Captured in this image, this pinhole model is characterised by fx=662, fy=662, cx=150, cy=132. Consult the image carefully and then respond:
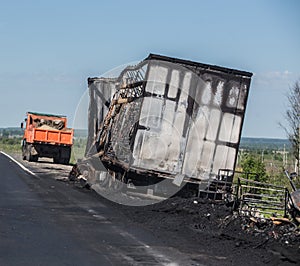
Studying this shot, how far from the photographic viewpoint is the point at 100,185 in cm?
2205

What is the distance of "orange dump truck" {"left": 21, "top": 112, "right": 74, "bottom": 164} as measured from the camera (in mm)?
38031

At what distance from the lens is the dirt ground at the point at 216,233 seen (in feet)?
32.6

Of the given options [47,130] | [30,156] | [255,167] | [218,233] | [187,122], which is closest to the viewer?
[218,233]

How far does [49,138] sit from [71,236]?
90.8 ft

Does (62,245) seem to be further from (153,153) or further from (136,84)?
(136,84)

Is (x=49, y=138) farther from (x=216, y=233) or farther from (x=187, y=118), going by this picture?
(x=216, y=233)

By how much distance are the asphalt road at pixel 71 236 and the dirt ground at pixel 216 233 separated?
40 cm

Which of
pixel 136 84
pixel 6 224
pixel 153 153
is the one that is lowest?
pixel 6 224

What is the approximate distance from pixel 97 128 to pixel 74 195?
6.03 meters

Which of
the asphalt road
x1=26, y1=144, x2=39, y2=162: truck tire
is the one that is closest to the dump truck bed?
x1=26, y1=144, x2=39, y2=162: truck tire

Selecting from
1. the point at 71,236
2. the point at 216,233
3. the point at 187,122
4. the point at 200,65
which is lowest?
the point at 71,236

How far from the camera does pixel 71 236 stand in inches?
434

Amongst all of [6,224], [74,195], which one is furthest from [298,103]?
[6,224]

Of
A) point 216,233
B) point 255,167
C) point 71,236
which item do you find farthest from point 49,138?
point 71,236
